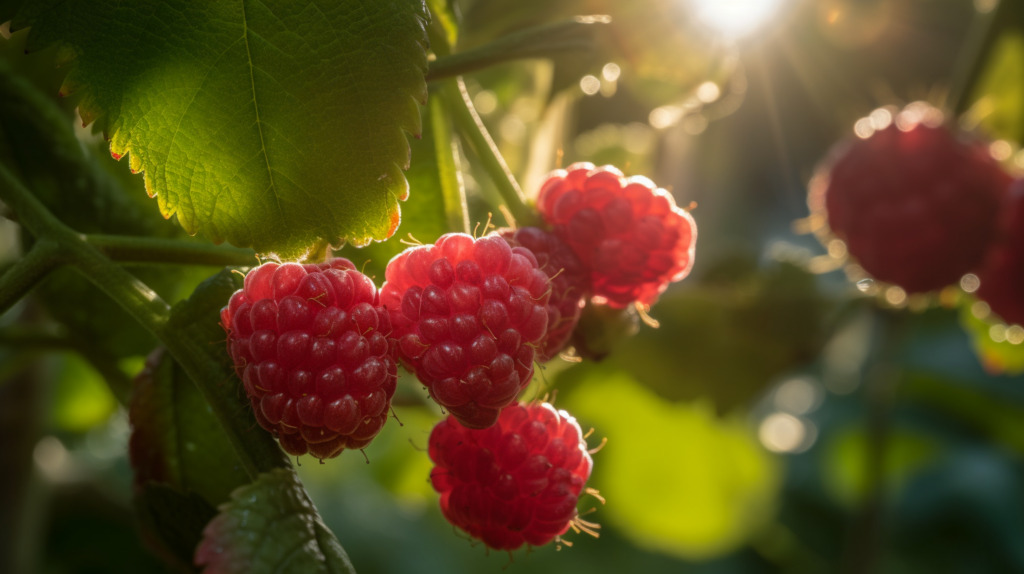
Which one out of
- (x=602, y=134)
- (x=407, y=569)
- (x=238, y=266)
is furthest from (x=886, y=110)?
(x=407, y=569)

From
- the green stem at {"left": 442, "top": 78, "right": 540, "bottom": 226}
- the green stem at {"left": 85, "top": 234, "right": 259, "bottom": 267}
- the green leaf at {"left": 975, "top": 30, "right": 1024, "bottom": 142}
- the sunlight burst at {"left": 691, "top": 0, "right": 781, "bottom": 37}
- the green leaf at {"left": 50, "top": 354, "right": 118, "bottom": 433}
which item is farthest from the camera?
the green leaf at {"left": 50, "top": 354, "right": 118, "bottom": 433}

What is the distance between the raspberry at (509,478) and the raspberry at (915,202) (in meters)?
0.66

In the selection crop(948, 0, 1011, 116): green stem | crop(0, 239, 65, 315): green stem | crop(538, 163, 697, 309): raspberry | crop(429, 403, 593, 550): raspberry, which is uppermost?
crop(0, 239, 65, 315): green stem

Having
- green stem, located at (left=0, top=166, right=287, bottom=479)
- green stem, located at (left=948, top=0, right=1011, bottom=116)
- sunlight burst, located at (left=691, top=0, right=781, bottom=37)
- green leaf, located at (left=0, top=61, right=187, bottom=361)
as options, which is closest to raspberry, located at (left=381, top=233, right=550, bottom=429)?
green stem, located at (left=0, top=166, right=287, bottom=479)

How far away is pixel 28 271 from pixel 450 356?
0.24 meters

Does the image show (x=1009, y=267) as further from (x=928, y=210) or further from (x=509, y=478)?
(x=509, y=478)

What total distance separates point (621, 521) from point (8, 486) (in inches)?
36.0

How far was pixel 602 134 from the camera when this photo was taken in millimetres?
1172

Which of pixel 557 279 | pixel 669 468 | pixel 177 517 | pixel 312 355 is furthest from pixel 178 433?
pixel 669 468

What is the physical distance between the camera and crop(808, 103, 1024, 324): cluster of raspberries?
107 cm

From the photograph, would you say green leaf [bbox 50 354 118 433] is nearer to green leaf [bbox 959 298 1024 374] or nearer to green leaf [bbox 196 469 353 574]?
green leaf [bbox 196 469 353 574]

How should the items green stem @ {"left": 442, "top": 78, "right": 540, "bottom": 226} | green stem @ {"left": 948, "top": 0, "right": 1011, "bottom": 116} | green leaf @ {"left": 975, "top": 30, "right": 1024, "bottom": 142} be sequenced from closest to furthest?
green stem @ {"left": 442, "top": 78, "right": 540, "bottom": 226} < green stem @ {"left": 948, "top": 0, "right": 1011, "bottom": 116} < green leaf @ {"left": 975, "top": 30, "right": 1024, "bottom": 142}

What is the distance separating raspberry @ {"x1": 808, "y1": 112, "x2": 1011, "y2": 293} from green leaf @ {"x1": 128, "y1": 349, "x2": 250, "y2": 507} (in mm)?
818

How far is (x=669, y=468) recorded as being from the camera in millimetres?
1506
